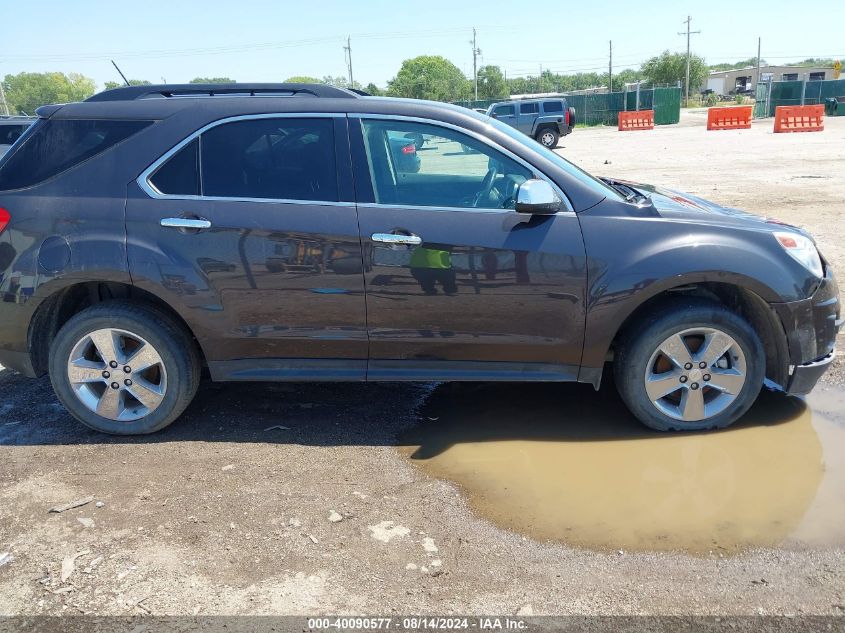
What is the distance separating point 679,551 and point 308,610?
1559 millimetres

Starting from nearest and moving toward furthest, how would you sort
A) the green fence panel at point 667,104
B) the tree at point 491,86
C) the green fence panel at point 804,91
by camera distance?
the green fence panel at point 667,104 → the green fence panel at point 804,91 → the tree at point 491,86

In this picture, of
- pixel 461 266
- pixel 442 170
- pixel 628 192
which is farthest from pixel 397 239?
pixel 628 192

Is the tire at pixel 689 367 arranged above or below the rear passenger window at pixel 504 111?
below

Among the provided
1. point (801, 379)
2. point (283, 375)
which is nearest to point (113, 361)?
point (283, 375)

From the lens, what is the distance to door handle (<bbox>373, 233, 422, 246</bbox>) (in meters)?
3.65

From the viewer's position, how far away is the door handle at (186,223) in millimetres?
3721

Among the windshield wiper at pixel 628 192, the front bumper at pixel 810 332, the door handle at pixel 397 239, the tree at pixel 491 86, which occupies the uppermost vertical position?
the tree at pixel 491 86

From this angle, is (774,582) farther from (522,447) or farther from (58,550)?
(58,550)

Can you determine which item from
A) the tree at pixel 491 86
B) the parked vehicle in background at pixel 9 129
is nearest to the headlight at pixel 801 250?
the parked vehicle in background at pixel 9 129

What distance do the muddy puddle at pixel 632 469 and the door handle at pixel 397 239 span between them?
115 cm

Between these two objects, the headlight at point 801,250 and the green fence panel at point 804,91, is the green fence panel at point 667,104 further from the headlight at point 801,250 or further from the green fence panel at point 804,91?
the headlight at point 801,250

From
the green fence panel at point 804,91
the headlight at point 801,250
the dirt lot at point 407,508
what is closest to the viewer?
the dirt lot at point 407,508

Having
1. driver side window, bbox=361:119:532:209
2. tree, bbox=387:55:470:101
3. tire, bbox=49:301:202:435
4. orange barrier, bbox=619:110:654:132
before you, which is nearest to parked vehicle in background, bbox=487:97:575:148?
orange barrier, bbox=619:110:654:132

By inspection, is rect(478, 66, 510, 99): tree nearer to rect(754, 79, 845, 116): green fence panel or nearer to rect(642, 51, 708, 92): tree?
rect(642, 51, 708, 92): tree
